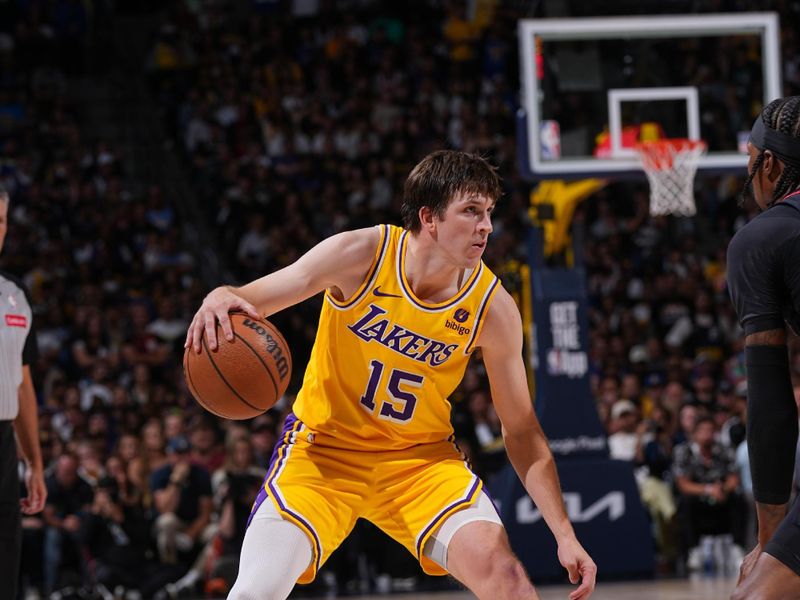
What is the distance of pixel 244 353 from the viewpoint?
382 centimetres

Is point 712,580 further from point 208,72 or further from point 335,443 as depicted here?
point 208,72

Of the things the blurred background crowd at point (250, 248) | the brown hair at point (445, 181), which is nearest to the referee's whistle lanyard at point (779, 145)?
the brown hair at point (445, 181)

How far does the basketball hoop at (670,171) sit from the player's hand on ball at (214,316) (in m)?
6.43

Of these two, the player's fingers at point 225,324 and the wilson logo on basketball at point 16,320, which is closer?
the player's fingers at point 225,324

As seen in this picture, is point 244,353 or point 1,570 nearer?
point 244,353

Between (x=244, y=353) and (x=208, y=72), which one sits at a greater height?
(x=208, y=72)

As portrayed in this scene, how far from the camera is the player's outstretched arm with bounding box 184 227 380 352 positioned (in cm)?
374

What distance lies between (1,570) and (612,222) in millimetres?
11316

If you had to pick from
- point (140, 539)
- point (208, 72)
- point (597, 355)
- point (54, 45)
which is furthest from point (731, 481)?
point (54, 45)

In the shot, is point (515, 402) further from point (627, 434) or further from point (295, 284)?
point (627, 434)

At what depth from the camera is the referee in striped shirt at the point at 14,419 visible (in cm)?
492

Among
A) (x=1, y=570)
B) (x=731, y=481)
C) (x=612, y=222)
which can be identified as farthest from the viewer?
(x=612, y=222)

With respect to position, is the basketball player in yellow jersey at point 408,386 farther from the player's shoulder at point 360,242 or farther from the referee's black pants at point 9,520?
the referee's black pants at point 9,520

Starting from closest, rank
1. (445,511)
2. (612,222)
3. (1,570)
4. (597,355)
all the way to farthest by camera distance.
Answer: (445,511), (1,570), (597,355), (612,222)
